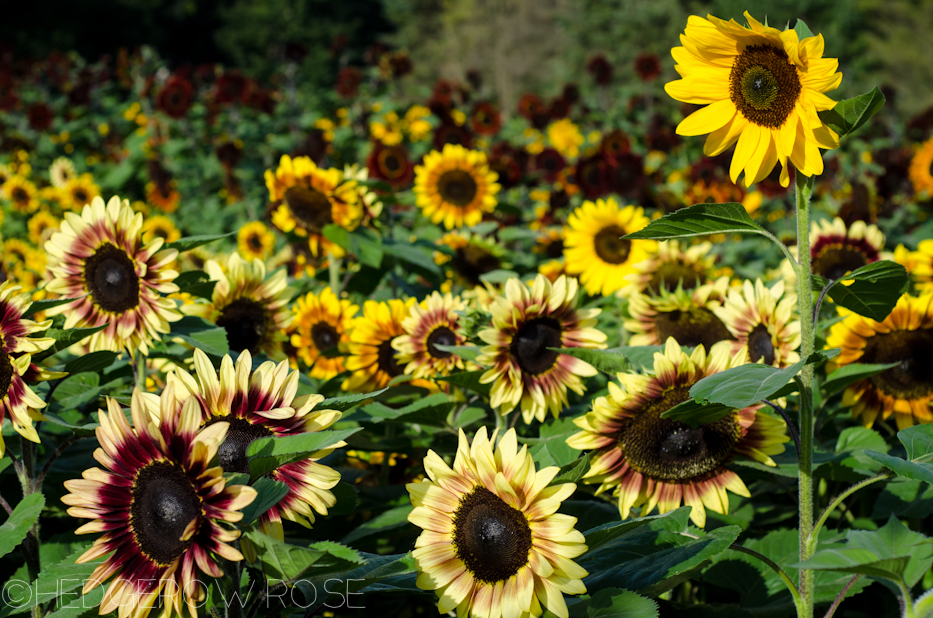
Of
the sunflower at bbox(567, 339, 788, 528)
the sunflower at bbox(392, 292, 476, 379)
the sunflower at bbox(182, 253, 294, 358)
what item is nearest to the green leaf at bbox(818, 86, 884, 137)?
the sunflower at bbox(567, 339, 788, 528)

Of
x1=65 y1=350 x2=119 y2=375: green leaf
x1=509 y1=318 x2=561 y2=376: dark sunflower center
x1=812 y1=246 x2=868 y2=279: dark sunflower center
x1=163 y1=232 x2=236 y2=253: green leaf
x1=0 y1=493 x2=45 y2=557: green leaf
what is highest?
x1=163 y1=232 x2=236 y2=253: green leaf

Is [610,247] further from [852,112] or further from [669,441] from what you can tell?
[852,112]

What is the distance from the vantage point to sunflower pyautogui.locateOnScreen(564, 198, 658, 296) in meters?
2.99

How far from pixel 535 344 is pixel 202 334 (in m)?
0.78

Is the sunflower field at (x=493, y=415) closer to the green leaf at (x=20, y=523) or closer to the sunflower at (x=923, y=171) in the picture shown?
the green leaf at (x=20, y=523)

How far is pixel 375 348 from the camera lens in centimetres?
218

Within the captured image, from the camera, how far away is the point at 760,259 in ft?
13.4

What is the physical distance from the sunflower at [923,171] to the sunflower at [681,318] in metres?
3.33

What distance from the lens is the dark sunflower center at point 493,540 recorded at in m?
1.14

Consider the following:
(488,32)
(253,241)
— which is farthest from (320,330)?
(488,32)

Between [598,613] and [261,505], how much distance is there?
57 cm

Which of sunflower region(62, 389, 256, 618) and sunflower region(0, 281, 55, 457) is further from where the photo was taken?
sunflower region(0, 281, 55, 457)

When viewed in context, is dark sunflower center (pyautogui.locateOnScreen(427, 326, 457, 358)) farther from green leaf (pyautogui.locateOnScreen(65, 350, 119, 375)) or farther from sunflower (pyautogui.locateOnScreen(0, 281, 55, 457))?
sunflower (pyautogui.locateOnScreen(0, 281, 55, 457))

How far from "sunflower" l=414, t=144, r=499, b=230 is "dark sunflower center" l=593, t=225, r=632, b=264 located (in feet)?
2.20
